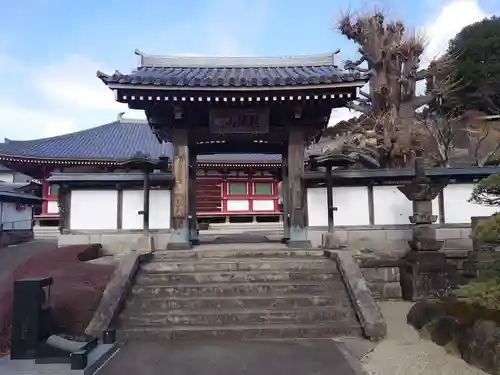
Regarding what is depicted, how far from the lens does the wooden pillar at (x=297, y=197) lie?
34.7 feet

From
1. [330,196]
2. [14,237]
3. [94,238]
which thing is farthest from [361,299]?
[14,237]

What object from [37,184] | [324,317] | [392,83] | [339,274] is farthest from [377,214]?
[37,184]

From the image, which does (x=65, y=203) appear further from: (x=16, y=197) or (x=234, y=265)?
(x=16, y=197)

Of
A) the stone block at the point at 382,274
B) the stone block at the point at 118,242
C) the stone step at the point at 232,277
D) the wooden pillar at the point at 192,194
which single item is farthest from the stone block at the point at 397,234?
the stone block at the point at 118,242

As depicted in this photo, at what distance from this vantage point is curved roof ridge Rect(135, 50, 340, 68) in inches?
499

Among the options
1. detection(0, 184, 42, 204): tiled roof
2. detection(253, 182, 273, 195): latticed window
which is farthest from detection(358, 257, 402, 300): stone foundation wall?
detection(0, 184, 42, 204): tiled roof

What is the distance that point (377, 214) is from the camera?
11.6 meters

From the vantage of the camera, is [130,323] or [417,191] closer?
[130,323]

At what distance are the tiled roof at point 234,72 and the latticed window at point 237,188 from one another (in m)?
12.2

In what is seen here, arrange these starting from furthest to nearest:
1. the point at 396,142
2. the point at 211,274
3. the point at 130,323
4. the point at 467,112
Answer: the point at 467,112
the point at 396,142
the point at 211,274
the point at 130,323

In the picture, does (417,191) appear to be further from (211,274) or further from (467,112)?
(467,112)

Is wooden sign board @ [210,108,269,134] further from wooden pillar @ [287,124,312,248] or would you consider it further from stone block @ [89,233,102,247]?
stone block @ [89,233,102,247]

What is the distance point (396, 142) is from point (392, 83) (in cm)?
301

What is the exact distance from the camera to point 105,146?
26.1 m
